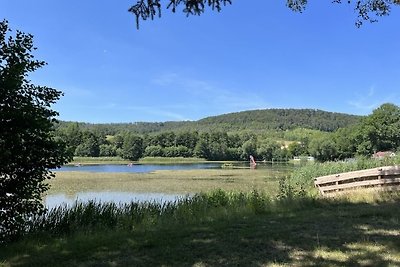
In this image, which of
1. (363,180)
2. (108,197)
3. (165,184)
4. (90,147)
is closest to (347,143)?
(90,147)

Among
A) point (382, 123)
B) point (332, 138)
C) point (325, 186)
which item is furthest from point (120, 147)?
point (325, 186)

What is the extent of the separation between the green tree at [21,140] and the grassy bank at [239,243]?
1.74 feet

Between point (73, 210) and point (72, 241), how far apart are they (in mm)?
2675

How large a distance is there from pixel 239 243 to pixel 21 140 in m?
3.63

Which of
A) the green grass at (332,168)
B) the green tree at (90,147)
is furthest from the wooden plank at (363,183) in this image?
the green tree at (90,147)

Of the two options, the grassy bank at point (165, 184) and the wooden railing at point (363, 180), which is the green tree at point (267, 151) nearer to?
the grassy bank at point (165, 184)

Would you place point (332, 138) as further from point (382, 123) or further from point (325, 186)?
point (325, 186)

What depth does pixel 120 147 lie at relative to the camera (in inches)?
4938

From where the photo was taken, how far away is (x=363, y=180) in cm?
1105

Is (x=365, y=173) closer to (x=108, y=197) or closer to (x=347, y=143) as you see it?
(x=108, y=197)

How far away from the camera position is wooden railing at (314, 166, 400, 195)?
33.5ft

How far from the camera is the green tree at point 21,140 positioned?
5949 millimetres

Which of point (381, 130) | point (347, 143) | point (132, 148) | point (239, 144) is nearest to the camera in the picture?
point (381, 130)

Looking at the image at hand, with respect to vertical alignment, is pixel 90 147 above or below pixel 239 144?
below
